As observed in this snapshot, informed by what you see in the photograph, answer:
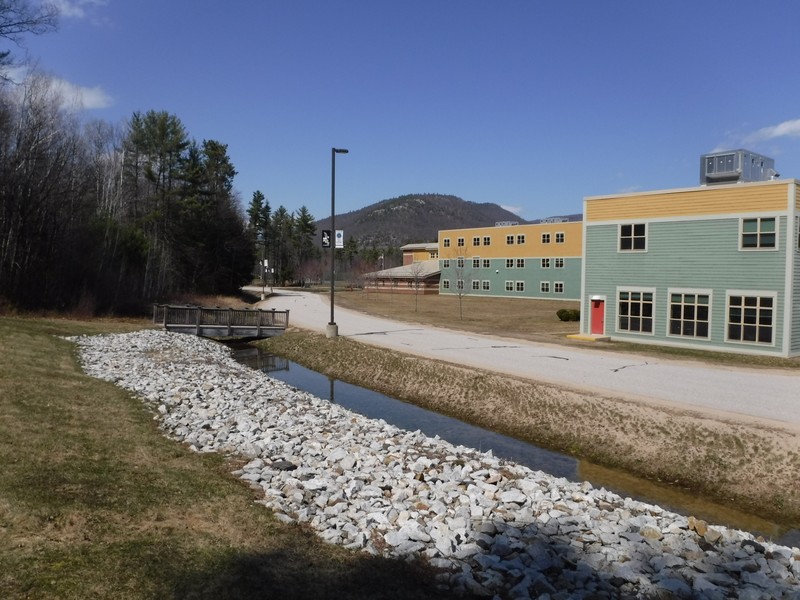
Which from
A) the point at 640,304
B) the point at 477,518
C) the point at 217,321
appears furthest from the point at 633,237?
Result: the point at 477,518

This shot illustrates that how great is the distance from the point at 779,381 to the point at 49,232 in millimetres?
33442

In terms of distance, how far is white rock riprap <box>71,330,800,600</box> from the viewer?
6160mm

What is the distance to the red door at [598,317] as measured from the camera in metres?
27.7

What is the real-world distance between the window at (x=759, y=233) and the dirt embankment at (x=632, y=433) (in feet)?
40.6

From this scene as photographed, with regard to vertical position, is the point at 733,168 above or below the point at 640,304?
above

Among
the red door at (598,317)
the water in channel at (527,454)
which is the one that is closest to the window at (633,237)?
the red door at (598,317)

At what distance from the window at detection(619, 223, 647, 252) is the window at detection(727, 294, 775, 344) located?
4.30 metres

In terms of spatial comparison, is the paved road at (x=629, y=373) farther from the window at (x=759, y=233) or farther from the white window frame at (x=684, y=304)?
the window at (x=759, y=233)

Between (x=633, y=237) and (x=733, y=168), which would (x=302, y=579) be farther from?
(x=733, y=168)

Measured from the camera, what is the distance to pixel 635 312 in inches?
1045

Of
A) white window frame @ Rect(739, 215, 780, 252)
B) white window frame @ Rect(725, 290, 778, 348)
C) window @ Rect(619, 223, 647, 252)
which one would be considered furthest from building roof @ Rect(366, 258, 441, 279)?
white window frame @ Rect(739, 215, 780, 252)

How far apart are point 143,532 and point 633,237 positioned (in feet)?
80.5

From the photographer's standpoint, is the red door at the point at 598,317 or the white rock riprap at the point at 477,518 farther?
the red door at the point at 598,317

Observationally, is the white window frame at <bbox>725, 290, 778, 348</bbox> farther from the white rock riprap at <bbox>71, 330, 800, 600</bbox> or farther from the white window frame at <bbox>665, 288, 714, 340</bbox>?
the white rock riprap at <bbox>71, 330, 800, 600</bbox>
